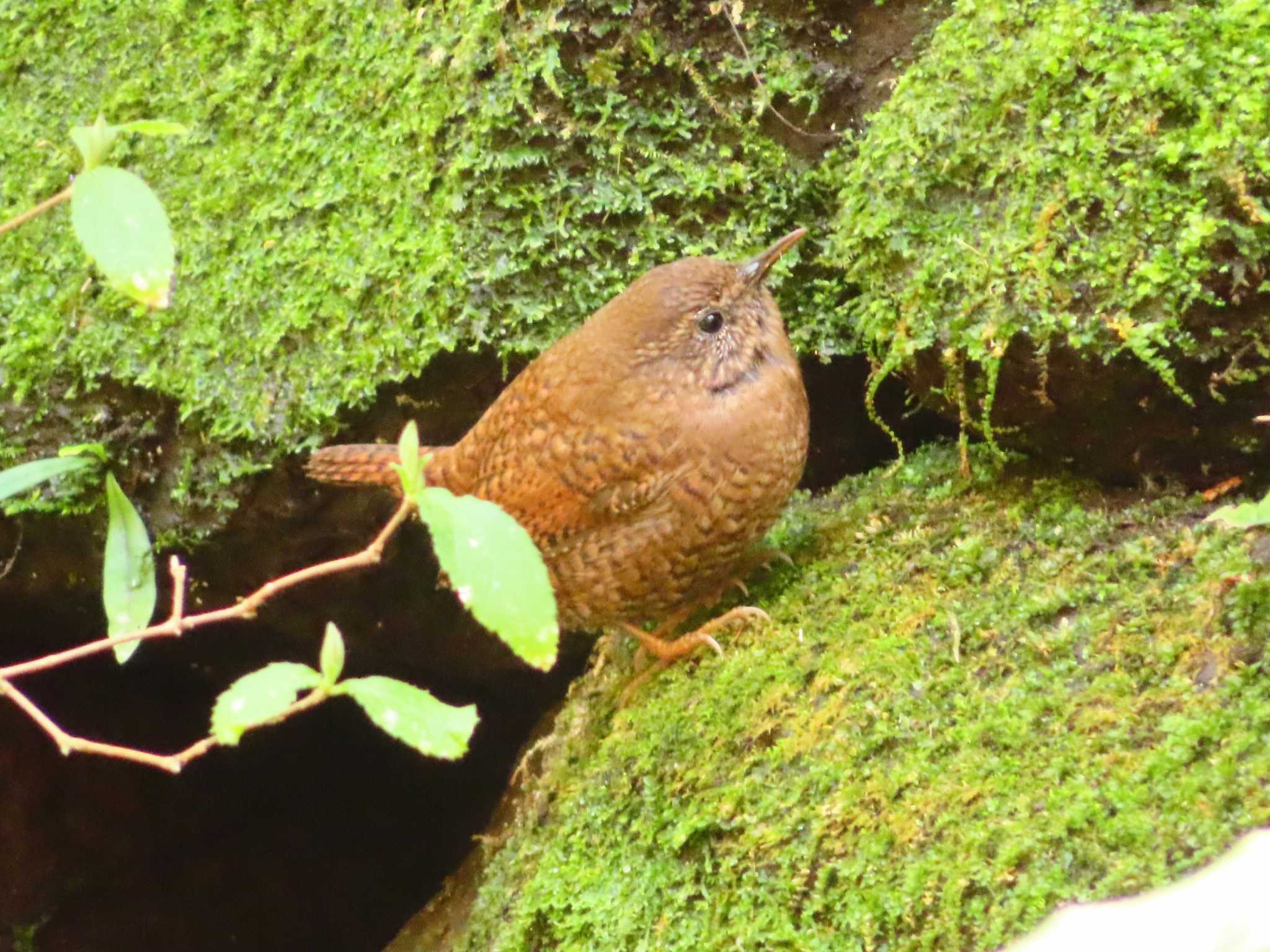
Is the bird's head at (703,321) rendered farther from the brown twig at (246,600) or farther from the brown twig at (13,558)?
the brown twig at (13,558)

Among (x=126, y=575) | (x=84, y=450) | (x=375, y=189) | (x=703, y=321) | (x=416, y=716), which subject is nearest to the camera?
(x=416, y=716)

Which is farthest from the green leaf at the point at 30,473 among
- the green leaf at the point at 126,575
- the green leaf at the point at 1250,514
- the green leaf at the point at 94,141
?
the green leaf at the point at 1250,514

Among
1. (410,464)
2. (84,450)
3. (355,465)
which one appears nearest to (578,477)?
(355,465)

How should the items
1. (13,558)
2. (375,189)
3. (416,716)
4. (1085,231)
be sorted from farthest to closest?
1. (13,558)
2. (375,189)
3. (1085,231)
4. (416,716)

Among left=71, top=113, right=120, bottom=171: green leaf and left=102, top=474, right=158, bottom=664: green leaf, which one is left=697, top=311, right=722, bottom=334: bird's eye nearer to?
left=102, top=474, right=158, bottom=664: green leaf

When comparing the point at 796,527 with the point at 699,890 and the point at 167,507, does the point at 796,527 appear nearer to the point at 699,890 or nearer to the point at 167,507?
the point at 699,890

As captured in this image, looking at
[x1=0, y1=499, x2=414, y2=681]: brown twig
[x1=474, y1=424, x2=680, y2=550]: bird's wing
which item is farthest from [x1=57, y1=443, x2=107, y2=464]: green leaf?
[x1=0, y1=499, x2=414, y2=681]: brown twig

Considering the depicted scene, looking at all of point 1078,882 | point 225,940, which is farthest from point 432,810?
point 1078,882

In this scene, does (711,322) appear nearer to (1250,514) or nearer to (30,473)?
(1250,514)
